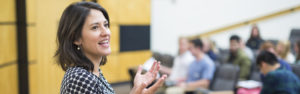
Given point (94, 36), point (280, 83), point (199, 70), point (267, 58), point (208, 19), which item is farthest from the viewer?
point (208, 19)

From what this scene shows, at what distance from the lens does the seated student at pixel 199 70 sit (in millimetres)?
4184

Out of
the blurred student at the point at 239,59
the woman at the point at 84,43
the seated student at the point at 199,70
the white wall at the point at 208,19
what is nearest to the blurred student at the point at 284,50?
the blurred student at the point at 239,59

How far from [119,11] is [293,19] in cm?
381

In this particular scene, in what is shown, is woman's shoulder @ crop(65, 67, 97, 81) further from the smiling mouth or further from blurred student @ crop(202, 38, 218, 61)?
blurred student @ crop(202, 38, 218, 61)

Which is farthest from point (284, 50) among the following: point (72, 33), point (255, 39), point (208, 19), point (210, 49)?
point (72, 33)

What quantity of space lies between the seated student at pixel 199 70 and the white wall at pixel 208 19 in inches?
125

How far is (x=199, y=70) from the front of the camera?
14.2ft

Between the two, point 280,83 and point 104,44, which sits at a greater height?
point 104,44

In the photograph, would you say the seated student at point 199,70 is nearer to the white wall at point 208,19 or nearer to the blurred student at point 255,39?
the blurred student at point 255,39

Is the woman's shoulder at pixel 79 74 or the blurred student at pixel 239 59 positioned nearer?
the woman's shoulder at pixel 79 74

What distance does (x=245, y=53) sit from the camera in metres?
5.11

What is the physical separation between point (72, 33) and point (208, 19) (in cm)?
731

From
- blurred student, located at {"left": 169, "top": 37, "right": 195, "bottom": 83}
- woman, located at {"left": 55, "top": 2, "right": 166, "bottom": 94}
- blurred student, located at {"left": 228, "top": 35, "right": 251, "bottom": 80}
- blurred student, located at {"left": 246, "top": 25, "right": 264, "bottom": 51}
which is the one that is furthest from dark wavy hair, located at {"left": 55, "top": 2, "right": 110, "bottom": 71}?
blurred student, located at {"left": 246, "top": 25, "right": 264, "bottom": 51}

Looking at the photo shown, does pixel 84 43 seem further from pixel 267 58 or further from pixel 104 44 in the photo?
pixel 267 58
